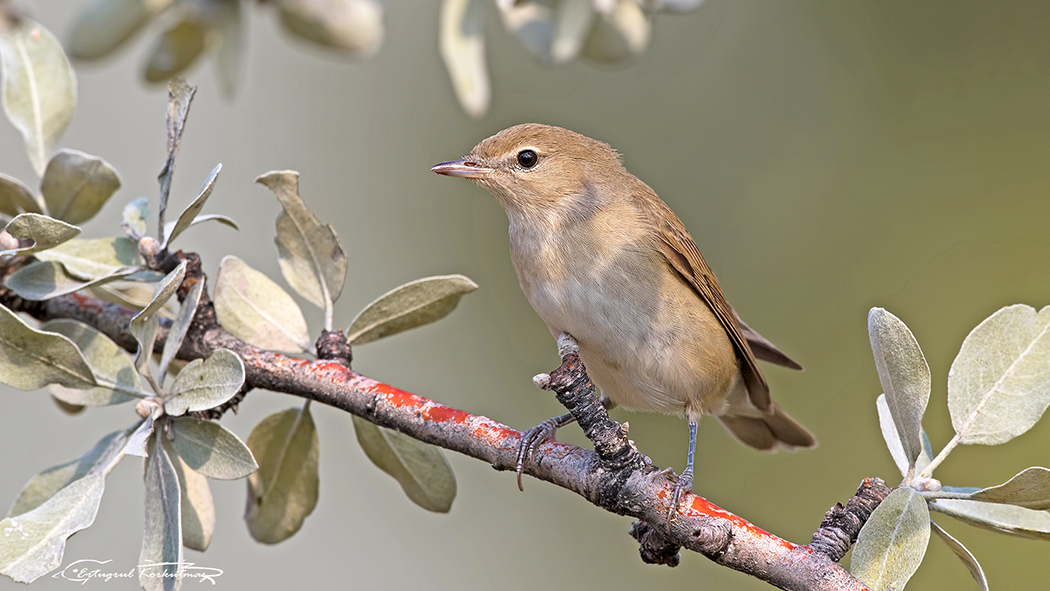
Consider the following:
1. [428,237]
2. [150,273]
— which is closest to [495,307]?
[428,237]

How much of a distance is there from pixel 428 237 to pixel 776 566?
136 inches

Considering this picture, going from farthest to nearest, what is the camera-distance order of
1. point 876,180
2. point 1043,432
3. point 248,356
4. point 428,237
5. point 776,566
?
point 428,237, point 876,180, point 1043,432, point 248,356, point 776,566

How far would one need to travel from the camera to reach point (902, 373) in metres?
1.05

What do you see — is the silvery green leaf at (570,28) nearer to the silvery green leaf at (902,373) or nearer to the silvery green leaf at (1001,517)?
the silvery green leaf at (902,373)

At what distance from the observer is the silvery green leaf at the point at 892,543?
3.19 feet

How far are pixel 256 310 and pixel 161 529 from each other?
0.36 m

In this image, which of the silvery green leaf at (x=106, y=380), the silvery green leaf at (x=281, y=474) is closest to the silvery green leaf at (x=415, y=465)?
the silvery green leaf at (x=281, y=474)

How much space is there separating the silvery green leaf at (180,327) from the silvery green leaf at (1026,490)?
3.25ft

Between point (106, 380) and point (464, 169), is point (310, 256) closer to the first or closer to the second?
point (106, 380)

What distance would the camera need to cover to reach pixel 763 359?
210 cm

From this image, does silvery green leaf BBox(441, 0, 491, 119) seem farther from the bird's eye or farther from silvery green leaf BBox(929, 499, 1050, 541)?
the bird's eye

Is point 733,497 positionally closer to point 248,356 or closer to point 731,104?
point 731,104

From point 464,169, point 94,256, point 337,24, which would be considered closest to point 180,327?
point 94,256

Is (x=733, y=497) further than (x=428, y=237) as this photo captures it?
No
